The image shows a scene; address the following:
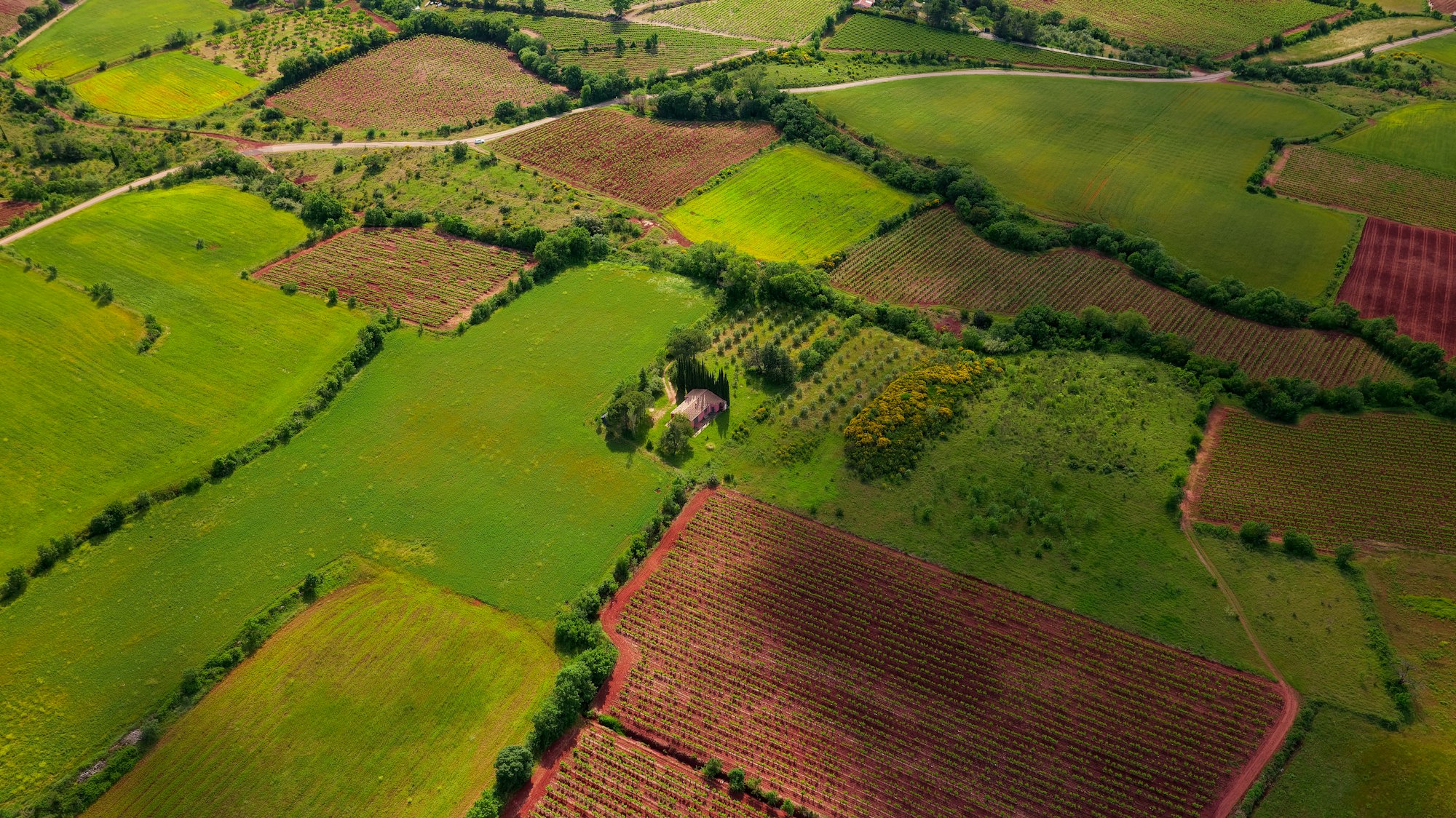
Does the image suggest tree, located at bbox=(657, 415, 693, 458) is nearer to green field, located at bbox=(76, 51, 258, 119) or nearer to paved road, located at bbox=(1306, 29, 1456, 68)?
green field, located at bbox=(76, 51, 258, 119)

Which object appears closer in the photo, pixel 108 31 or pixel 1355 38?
pixel 108 31

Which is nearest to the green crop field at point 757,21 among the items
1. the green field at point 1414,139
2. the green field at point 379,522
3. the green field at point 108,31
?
the green field at point 108,31

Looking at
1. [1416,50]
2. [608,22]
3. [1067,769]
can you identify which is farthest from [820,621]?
[1416,50]

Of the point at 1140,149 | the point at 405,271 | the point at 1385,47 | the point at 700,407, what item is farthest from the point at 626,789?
the point at 1385,47

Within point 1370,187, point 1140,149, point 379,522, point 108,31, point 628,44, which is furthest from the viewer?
point 628,44

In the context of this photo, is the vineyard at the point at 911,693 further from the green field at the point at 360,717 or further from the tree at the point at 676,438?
the tree at the point at 676,438

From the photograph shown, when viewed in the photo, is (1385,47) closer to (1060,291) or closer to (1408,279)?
(1408,279)
